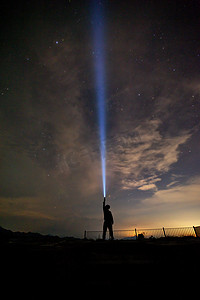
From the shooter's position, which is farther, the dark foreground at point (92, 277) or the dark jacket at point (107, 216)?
the dark jacket at point (107, 216)

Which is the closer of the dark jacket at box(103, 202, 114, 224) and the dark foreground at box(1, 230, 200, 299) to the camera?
the dark foreground at box(1, 230, 200, 299)

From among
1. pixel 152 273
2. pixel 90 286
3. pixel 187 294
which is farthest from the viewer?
pixel 152 273

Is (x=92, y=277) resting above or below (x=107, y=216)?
below

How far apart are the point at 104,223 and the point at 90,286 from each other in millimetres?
8027

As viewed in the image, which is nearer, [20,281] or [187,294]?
[187,294]

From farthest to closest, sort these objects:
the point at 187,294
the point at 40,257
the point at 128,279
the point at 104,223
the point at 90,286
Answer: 1. the point at 104,223
2. the point at 40,257
3. the point at 128,279
4. the point at 90,286
5. the point at 187,294

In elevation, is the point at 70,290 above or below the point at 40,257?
below

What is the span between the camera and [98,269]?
219 centimetres

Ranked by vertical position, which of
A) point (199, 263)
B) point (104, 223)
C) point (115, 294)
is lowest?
point (115, 294)

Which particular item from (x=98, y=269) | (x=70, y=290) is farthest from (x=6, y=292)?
(x=98, y=269)

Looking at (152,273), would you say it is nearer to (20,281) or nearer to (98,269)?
(98,269)

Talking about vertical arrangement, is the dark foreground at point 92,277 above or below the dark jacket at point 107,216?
below

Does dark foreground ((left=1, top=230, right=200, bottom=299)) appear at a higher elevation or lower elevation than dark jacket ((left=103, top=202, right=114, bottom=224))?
lower

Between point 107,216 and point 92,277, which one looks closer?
point 92,277
